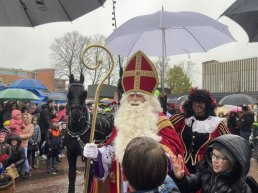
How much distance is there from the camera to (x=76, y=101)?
20.6 ft

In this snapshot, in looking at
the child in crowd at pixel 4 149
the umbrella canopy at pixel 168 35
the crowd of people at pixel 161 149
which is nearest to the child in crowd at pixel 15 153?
the child in crowd at pixel 4 149

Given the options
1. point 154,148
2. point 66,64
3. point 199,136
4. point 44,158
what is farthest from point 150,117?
point 66,64

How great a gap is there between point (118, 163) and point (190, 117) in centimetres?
140

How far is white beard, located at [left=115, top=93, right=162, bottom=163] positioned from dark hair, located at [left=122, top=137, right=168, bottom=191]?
5.63 feet

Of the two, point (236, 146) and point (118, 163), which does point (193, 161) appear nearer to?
point (118, 163)

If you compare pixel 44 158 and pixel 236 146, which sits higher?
pixel 236 146

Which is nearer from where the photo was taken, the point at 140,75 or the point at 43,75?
the point at 140,75

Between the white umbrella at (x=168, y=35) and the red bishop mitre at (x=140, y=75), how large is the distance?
138 cm

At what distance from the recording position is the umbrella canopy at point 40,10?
3.59 meters

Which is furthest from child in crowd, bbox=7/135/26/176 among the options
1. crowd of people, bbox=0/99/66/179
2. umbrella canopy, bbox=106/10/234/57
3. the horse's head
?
umbrella canopy, bbox=106/10/234/57

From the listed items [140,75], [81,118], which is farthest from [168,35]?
[140,75]

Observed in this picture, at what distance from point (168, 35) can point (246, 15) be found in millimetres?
1473

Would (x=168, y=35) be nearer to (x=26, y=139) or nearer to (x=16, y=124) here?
(x=16, y=124)

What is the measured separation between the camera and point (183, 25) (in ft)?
17.9
